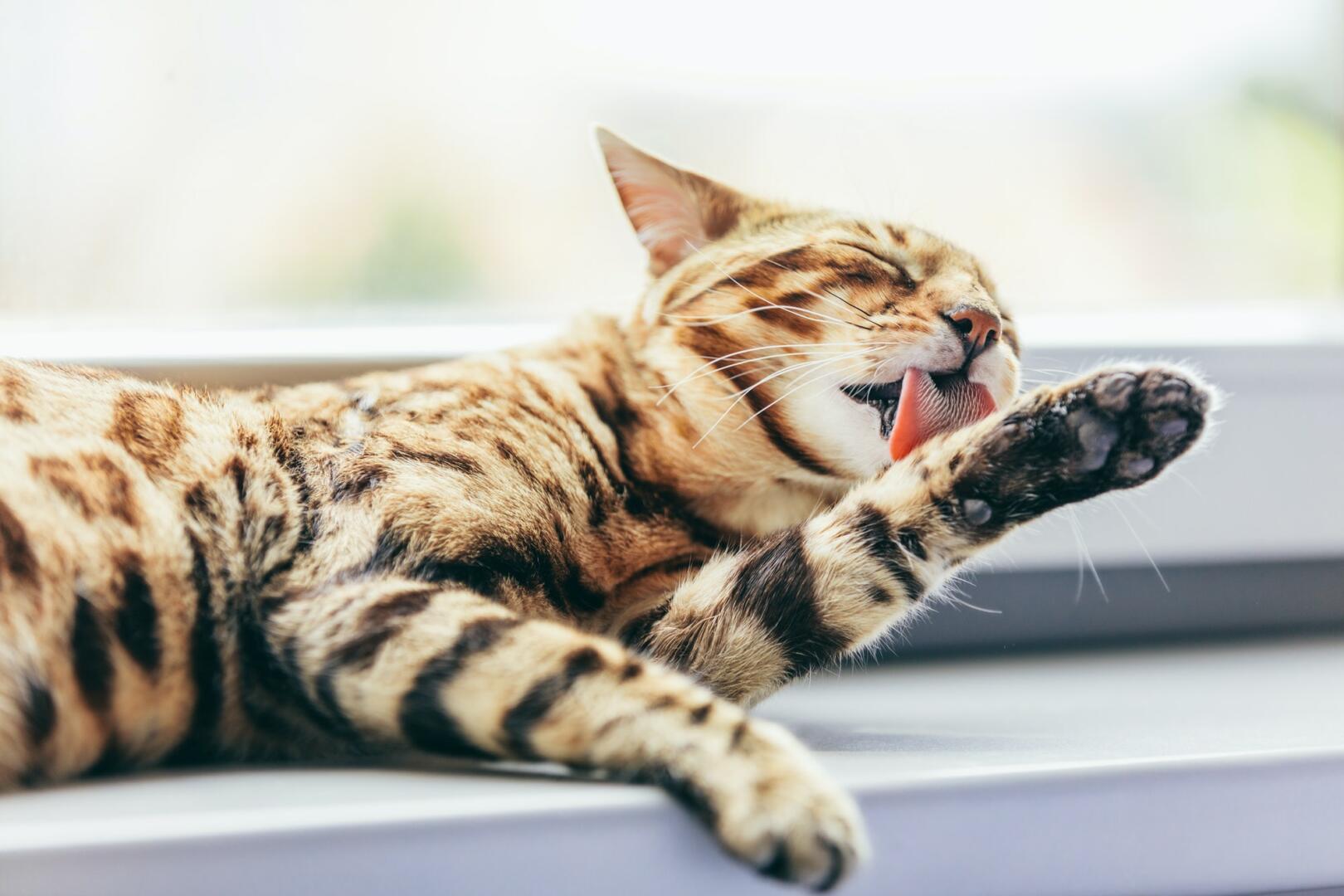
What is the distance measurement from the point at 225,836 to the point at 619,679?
21cm

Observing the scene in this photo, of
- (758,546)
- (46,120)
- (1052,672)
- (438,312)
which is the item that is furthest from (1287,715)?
(46,120)

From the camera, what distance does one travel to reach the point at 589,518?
32.6 inches

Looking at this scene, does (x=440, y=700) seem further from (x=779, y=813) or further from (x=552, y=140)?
→ (x=552, y=140)

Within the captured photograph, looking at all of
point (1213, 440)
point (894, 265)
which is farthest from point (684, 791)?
point (1213, 440)

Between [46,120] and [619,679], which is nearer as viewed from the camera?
[619,679]

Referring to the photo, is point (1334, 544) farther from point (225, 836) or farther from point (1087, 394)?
point (225, 836)

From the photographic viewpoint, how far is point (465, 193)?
1.29 meters

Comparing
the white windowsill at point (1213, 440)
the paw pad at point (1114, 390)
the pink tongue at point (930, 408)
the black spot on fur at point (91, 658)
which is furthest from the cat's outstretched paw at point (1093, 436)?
the black spot on fur at point (91, 658)

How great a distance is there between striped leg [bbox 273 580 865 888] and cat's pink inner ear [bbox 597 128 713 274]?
1.47 feet

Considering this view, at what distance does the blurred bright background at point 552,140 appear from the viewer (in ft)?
3.97

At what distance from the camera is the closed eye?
0.95 m

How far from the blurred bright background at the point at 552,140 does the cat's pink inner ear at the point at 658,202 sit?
0.10 m

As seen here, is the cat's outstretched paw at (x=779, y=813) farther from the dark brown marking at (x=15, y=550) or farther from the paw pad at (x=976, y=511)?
the dark brown marking at (x=15, y=550)

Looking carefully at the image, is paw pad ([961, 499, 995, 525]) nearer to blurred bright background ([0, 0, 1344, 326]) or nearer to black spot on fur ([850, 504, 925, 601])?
black spot on fur ([850, 504, 925, 601])
